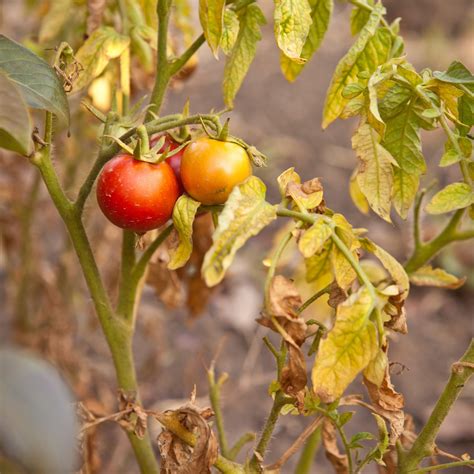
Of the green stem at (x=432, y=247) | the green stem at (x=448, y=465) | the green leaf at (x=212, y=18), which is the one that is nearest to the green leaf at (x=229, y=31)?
the green leaf at (x=212, y=18)

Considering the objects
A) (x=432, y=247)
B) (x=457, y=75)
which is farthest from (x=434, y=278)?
(x=457, y=75)

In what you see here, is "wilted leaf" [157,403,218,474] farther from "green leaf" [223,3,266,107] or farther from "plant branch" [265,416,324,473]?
"green leaf" [223,3,266,107]

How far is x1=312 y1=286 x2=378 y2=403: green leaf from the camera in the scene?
690 mm

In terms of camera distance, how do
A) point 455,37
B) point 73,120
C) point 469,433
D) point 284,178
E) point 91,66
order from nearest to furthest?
1. point 284,178
2. point 91,66
3. point 73,120
4. point 469,433
5. point 455,37

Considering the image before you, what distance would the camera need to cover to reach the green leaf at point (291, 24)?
81 cm

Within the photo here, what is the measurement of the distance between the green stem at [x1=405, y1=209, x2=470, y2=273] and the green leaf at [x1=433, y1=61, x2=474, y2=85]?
0.26 m

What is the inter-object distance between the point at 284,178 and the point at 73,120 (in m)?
1.06

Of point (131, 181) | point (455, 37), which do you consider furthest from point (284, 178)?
point (455, 37)

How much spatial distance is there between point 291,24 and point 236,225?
0.25 metres

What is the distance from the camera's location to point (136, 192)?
2.61 ft

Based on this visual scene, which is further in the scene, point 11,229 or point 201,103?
point 201,103

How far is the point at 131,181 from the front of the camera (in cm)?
80

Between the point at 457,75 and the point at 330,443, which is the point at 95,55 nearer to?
the point at 457,75

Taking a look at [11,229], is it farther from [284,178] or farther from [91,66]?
[284,178]
